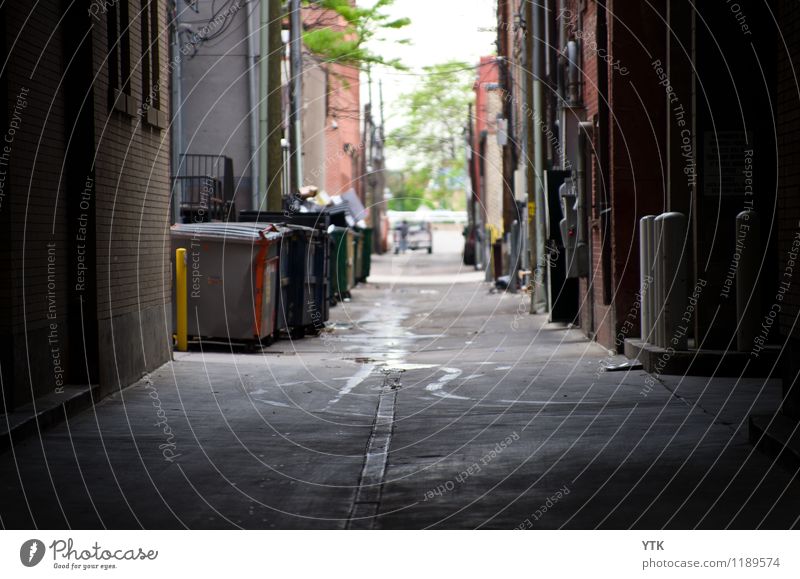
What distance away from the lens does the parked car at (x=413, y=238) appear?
9238 cm

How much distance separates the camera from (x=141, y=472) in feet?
28.0

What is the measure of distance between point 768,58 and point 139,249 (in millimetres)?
7152

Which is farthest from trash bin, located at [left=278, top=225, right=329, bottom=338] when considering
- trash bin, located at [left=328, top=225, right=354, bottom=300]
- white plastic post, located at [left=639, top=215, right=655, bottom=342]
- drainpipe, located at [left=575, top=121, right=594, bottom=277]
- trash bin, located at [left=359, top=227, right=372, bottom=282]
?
trash bin, located at [left=359, top=227, right=372, bottom=282]

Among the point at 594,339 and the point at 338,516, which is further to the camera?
the point at 594,339

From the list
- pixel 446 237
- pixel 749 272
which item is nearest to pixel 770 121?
pixel 749 272

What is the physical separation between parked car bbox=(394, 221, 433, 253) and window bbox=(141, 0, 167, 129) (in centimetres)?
7478

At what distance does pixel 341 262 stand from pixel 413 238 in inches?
2448

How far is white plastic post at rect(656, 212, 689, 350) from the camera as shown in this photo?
45.2 ft

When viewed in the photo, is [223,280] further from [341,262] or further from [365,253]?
[365,253]

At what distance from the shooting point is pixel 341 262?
115 ft

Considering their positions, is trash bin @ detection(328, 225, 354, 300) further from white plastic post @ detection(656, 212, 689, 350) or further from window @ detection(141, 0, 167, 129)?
white plastic post @ detection(656, 212, 689, 350)

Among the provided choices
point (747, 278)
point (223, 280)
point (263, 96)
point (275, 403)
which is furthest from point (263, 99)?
point (747, 278)

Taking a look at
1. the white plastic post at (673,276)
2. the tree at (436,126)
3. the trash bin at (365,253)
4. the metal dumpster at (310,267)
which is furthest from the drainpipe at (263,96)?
the tree at (436,126)
